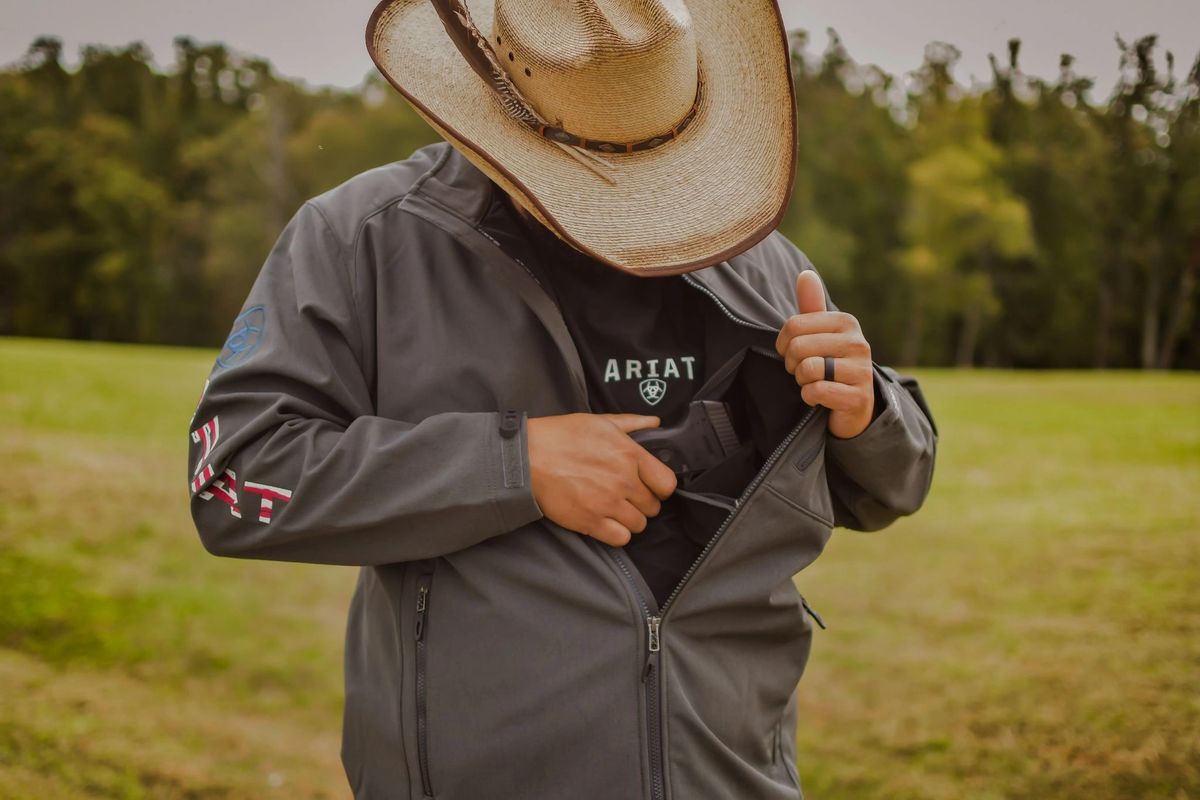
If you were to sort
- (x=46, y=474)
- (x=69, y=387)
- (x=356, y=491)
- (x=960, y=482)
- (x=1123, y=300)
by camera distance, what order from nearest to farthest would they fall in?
(x=356, y=491) → (x=46, y=474) → (x=960, y=482) → (x=69, y=387) → (x=1123, y=300)

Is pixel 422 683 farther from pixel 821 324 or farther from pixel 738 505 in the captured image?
pixel 821 324

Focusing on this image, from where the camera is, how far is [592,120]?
1.43 m

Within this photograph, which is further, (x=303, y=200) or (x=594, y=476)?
(x=303, y=200)

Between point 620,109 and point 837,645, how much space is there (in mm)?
3306

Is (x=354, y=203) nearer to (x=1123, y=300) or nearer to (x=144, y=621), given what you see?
(x=144, y=621)

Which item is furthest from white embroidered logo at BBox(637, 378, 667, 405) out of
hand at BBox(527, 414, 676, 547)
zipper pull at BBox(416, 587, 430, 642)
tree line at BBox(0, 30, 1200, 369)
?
tree line at BBox(0, 30, 1200, 369)

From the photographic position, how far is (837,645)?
419 cm

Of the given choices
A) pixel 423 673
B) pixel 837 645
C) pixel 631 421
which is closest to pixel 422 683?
pixel 423 673

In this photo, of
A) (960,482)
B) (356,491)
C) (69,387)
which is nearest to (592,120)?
(356,491)

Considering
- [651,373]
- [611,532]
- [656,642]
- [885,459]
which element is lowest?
[656,642]

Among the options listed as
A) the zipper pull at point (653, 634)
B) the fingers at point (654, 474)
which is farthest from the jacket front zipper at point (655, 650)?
the fingers at point (654, 474)

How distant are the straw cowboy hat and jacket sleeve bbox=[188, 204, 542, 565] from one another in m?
0.33

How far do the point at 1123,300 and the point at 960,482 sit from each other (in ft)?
24.0

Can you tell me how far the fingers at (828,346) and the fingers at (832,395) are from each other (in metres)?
0.05
